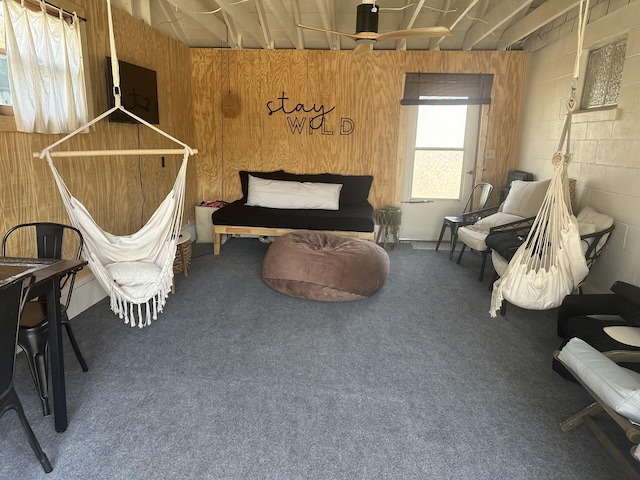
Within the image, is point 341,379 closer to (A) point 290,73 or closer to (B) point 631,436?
(B) point 631,436

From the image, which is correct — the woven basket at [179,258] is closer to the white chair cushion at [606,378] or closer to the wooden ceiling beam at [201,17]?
the wooden ceiling beam at [201,17]

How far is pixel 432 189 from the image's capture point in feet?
17.2

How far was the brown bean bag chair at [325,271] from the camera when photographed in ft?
10.8

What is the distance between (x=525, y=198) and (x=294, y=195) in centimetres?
236

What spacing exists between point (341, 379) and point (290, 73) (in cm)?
385

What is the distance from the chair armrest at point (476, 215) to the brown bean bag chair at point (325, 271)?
1356mm

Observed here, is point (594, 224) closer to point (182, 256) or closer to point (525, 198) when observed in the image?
point (525, 198)

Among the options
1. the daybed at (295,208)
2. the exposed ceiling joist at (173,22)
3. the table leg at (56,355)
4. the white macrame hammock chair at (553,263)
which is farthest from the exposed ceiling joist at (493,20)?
the table leg at (56,355)

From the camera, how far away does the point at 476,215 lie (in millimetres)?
4605

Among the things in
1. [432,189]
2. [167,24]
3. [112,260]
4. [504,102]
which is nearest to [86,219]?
[112,260]

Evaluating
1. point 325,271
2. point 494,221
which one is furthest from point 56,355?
point 494,221

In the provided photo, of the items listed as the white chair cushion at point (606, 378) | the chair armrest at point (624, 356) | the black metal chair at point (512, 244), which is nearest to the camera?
the white chair cushion at point (606, 378)

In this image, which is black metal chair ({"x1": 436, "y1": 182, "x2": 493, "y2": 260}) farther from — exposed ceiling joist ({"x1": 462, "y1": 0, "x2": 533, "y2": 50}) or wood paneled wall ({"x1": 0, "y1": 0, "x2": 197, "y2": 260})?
wood paneled wall ({"x1": 0, "y1": 0, "x2": 197, "y2": 260})

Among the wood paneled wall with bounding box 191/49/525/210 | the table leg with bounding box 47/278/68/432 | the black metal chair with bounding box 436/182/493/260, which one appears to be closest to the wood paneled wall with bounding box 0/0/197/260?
the wood paneled wall with bounding box 191/49/525/210
